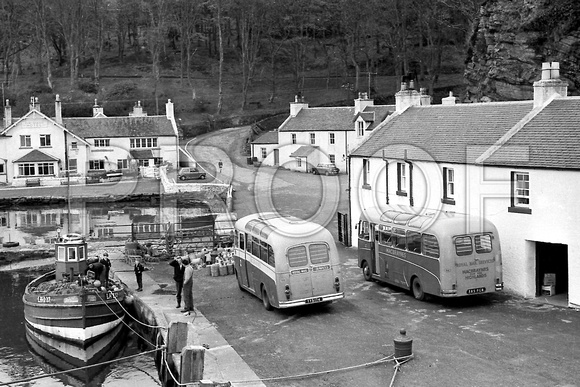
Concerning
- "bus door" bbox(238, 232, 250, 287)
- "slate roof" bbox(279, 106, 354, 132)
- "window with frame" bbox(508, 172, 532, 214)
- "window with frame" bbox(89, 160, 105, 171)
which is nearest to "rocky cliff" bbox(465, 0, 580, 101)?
"slate roof" bbox(279, 106, 354, 132)

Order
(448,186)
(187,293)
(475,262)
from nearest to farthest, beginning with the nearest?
(475,262)
(187,293)
(448,186)

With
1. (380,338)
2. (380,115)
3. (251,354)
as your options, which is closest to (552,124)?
(380,338)

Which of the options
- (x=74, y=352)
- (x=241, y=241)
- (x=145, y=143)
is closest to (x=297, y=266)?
(x=241, y=241)

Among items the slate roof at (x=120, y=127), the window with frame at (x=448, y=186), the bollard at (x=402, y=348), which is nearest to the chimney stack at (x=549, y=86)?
the window with frame at (x=448, y=186)

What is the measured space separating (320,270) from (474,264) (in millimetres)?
4836

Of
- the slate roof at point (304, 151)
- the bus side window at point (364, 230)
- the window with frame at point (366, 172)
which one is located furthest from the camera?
the slate roof at point (304, 151)

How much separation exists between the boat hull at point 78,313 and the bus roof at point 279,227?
18.6 ft

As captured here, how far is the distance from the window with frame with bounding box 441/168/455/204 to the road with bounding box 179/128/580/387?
172 inches

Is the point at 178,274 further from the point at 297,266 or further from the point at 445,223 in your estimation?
the point at 445,223

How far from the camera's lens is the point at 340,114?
72.8 m

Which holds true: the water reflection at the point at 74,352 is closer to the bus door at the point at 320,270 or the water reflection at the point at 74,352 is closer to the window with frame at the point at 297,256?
the window with frame at the point at 297,256

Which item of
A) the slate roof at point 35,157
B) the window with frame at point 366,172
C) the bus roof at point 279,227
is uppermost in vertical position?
the slate roof at point 35,157

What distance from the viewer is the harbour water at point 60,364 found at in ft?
75.9

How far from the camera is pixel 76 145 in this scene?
7412 cm
